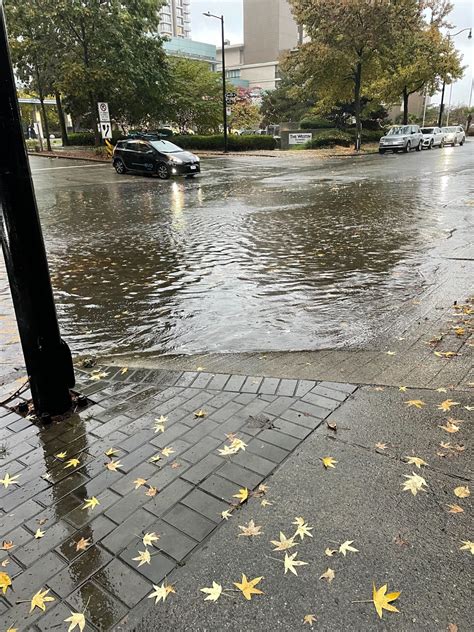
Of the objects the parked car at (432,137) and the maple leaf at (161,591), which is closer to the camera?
the maple leaf at (161,591)

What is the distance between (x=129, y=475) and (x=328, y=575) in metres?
1.29

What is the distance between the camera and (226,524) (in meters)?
2.50

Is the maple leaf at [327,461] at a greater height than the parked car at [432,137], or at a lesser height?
lesser

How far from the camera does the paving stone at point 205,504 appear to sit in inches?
101

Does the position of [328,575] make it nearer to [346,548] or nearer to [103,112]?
[346,548]

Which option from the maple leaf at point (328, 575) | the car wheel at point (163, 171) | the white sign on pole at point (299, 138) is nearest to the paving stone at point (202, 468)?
→ the maple leaf at point (328, 575)

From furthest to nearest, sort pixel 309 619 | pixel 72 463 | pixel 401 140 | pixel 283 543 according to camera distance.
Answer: pixel 401 140
pixel 72 463
pixel 283 543
pixel 309 619

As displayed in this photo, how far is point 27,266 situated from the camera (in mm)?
3305

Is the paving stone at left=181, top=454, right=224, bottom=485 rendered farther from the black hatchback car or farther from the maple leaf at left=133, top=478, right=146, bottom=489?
the black hatchback car

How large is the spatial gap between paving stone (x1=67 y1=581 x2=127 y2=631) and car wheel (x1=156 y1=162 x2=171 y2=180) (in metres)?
21.5

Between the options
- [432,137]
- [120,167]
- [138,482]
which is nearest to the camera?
→ [138,482]

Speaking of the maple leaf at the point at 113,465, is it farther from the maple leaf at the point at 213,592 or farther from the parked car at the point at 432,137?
the parked car at the point at 432,137

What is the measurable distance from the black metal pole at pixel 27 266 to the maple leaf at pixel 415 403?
2469 mm

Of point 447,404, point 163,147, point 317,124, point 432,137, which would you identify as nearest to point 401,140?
point 432,137
